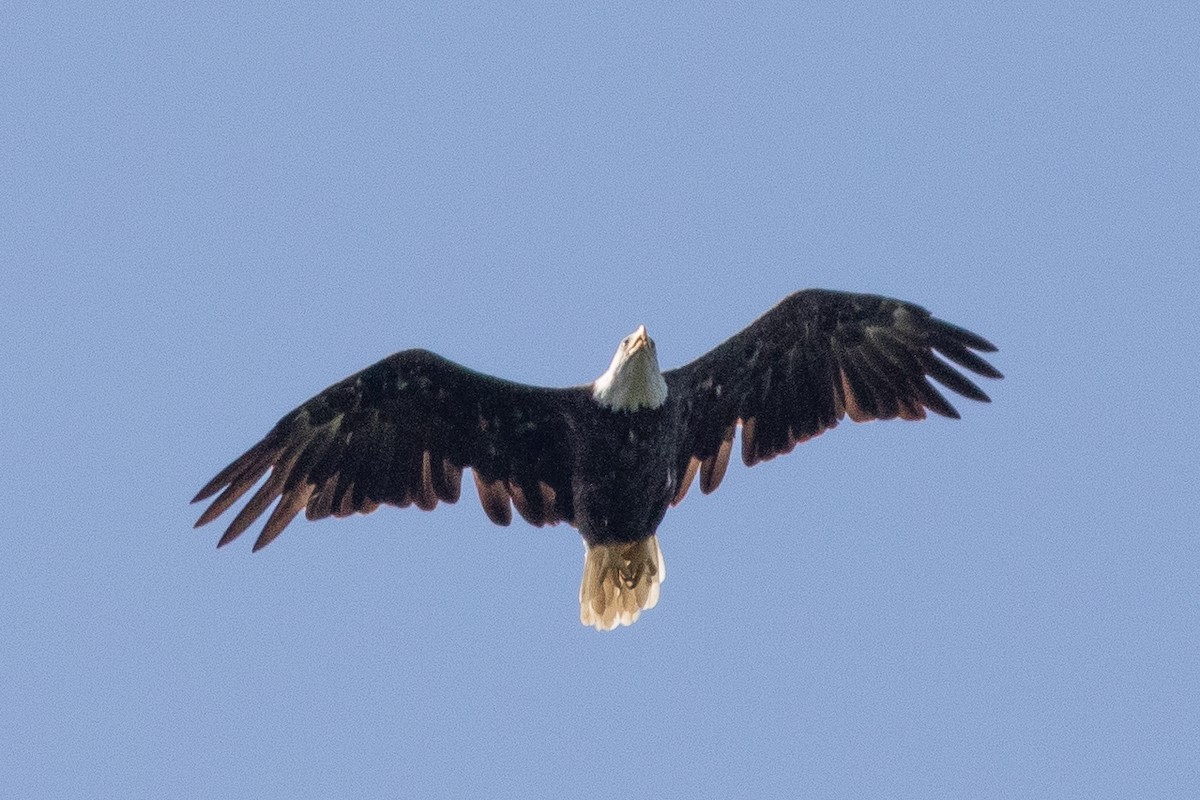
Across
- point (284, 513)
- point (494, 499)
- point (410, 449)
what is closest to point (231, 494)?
point (284, 513)

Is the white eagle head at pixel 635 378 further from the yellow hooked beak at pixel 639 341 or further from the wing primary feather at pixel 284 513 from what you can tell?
the wing primary feather at pixel 284 513

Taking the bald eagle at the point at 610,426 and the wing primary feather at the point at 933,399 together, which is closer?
the bald eagle at the point at 610,426

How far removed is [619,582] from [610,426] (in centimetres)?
142

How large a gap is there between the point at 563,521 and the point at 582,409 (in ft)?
3.08

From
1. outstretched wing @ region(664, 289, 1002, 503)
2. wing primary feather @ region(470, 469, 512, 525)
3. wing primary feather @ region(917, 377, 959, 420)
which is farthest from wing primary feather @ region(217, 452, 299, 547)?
wing primary feather @ region(917, 377, 959, 420)

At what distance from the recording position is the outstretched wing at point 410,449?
13.4 meters

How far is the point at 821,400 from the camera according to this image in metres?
14.1

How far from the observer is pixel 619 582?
545 inches

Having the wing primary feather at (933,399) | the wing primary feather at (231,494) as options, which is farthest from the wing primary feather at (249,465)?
the wing primary feather at (933,399)

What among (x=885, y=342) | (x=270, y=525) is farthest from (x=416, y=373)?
(x=885, y=342)

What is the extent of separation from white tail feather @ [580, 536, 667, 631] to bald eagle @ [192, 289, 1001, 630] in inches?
0.5

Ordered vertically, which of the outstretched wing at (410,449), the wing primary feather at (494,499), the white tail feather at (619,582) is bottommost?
the white tail feather at (619,582)

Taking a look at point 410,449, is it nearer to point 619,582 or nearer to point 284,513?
point 284,513

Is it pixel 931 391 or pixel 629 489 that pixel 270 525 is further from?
pixel 931 391
